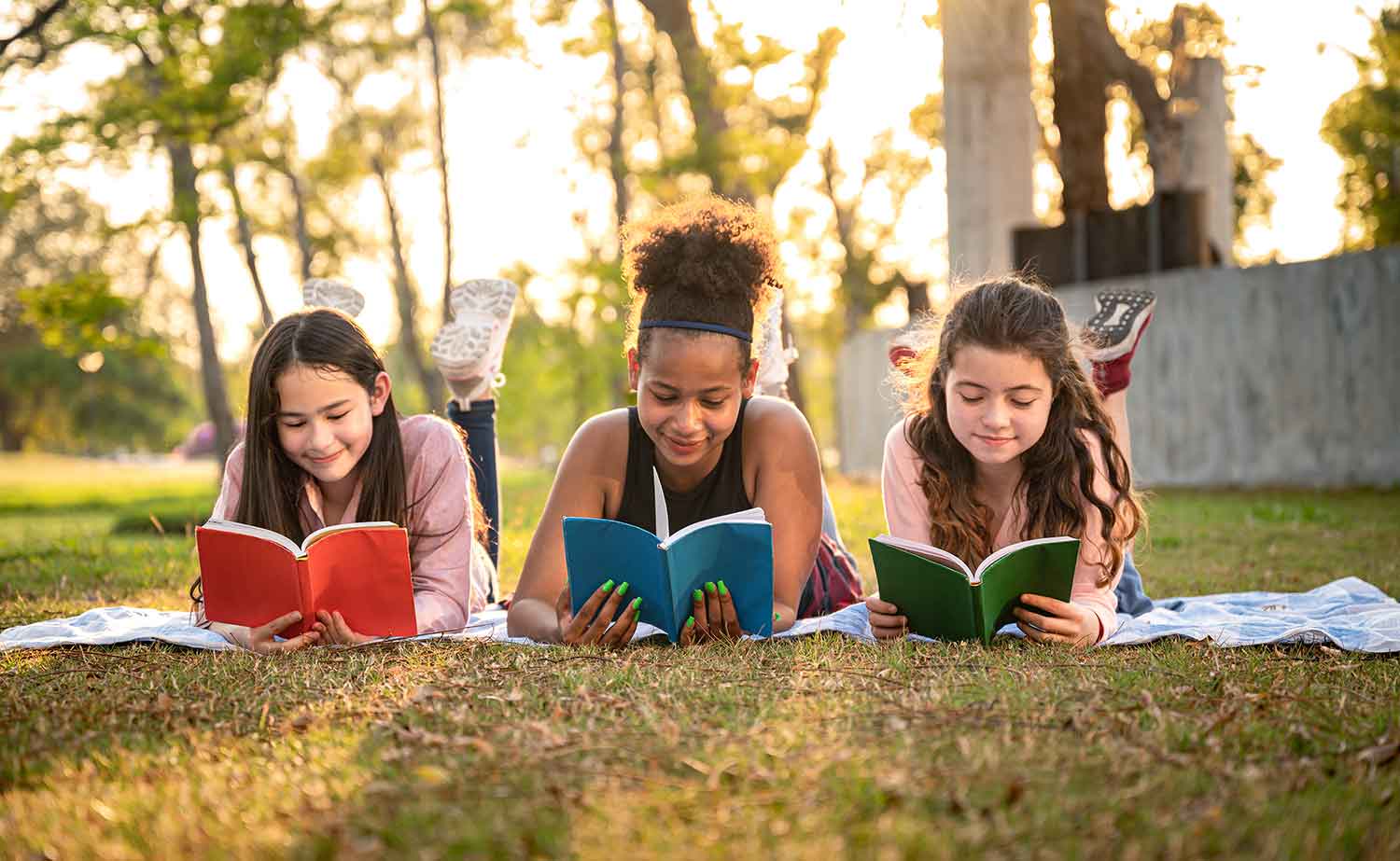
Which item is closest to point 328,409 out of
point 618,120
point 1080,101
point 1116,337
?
point 1116,337

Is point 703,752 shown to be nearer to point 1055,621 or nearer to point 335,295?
point 1055,621

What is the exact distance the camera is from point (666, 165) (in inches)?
558

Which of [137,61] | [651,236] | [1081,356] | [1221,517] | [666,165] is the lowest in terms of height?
[1221,517]

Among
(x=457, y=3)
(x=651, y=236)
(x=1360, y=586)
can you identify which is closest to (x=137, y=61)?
(x=457, y=3)

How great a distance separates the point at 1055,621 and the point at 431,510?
2106 millimetres

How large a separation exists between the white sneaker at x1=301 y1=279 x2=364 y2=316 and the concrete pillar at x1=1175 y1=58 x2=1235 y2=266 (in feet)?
43.3

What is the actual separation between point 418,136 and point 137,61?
10.0 meters

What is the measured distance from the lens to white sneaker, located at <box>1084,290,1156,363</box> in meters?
4.71

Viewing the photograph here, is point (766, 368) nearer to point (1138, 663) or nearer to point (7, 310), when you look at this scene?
point (1138, 663)

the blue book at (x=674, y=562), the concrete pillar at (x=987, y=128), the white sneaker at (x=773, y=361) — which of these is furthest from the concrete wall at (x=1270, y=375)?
the blue book at (x=674, y=562)

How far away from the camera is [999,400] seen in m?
3.79

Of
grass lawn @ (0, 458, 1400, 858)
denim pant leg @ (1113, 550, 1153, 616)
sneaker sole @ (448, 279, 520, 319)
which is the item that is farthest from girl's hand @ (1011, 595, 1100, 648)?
sneaker sole @ (448, 279, 520, 319)

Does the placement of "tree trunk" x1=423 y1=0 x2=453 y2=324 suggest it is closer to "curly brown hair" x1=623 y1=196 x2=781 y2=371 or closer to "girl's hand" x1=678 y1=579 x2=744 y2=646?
"curly brown hair" x1=623 y1=196 x2=781 y2=371

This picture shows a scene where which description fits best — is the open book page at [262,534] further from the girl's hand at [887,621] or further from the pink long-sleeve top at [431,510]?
the girl's hand at [887,621]
